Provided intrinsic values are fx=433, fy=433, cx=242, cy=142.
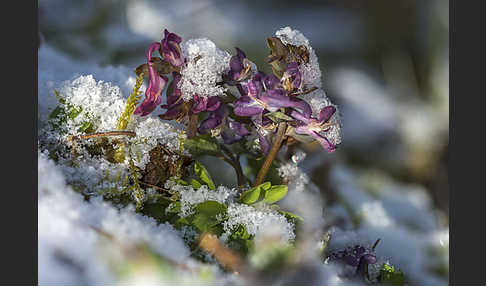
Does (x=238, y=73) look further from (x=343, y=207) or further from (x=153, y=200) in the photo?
(x=343, y=207)

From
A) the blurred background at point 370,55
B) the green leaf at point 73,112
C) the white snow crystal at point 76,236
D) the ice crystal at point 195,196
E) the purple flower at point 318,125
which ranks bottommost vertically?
the white snow crystal at point 76,236

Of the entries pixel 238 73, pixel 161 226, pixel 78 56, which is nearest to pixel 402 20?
pixel 78 56

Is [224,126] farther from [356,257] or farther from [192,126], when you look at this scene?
[356,257]

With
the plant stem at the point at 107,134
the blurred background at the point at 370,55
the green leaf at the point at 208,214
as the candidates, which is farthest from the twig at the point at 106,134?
the blurred background at the point at 370,55

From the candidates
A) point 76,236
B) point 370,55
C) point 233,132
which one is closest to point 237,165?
point 233,132

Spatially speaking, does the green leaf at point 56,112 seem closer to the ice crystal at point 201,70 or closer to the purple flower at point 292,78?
the ice crystal at point 201,70

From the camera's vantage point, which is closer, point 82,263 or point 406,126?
point 82,263
